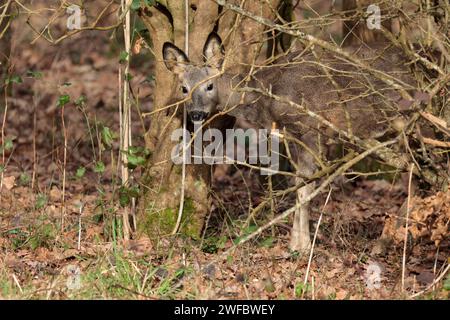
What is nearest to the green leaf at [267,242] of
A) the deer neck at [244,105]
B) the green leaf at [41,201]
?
the deer neck at [244,105]

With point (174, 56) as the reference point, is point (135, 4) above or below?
above

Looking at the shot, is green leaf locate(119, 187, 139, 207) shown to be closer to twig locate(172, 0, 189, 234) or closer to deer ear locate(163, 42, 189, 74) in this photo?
twig locate(172, 0, 189, 234)

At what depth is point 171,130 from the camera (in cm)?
835

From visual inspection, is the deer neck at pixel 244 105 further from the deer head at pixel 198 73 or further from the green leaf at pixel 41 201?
the green leaf at pixel 41 201

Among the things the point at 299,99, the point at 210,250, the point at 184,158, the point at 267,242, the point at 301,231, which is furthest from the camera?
the point at 299,99

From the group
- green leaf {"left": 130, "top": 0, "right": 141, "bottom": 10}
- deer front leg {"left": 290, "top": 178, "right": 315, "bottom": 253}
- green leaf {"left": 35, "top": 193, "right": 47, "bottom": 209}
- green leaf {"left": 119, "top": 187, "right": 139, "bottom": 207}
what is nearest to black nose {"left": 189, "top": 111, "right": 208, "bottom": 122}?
green leaf {"left": 119, "top": 187, "right": 139, "bottom": 207}

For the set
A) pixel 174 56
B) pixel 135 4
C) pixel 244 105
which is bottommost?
pixel 244 105

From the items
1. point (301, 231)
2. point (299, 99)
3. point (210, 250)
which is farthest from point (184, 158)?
point (299, 99)

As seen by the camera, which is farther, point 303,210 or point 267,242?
point 303,210

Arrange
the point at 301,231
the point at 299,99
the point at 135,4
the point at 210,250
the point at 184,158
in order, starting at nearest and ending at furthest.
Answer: the point at 135,4
the point at 184,158
the point at 210,250
the point at 301,231
the point at 299,99

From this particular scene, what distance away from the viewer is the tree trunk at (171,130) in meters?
8.24

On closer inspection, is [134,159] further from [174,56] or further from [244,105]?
[244,105]

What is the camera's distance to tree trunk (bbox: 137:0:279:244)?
824 centimetres
